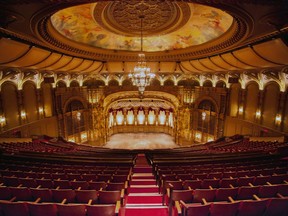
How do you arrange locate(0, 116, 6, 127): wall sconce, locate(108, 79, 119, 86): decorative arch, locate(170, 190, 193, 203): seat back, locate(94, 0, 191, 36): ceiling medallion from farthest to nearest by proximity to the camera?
locate(108, 79, 119, 86): decorative arch → locate(0, 116, 6, 127): wall sconce → locate(94, 0, 191, 36): ceiling medallion → locate(170, 190, 193, 203): seat back

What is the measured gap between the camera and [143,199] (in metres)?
4.38

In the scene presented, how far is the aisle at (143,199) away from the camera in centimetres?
370

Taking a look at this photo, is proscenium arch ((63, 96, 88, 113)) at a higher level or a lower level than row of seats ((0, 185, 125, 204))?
higher

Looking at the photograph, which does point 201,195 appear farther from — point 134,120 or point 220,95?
point 134,120

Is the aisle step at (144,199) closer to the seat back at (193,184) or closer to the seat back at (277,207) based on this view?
the seat back at (193,184)

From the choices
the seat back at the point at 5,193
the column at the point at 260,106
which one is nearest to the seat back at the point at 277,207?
the seat back at the point at 5,193

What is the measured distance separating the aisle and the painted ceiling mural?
640 centimetres

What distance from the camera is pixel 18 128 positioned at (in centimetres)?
1290

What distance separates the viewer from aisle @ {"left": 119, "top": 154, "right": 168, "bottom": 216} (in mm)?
3701

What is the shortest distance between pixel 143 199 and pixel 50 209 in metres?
2.21

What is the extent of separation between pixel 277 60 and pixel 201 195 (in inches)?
344

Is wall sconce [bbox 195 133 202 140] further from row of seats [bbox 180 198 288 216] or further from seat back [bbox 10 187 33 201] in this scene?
seat back [bbox 10 187 33 201]

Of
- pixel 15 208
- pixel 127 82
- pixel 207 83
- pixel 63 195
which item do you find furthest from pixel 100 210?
pixel 207 83

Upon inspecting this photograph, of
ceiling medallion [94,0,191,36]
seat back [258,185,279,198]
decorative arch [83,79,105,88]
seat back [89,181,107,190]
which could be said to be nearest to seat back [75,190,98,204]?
seat back [89,181,107,190]
